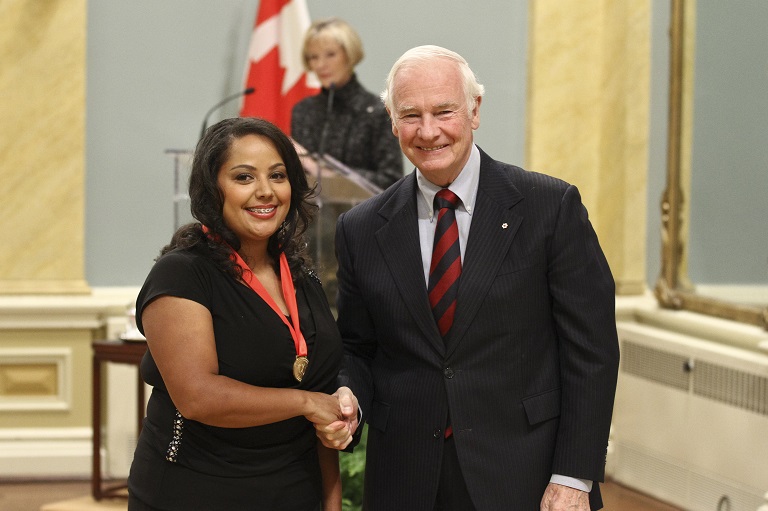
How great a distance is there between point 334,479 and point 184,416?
435 mm

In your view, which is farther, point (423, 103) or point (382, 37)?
point (382, 37)

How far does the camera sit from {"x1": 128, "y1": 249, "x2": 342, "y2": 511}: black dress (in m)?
2.39

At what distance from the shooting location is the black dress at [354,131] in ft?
17.9

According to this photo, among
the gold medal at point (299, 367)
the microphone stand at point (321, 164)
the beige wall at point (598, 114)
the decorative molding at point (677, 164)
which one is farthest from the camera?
the beige wall at point (598, 114)

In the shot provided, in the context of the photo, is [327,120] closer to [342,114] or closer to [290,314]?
[342,114]

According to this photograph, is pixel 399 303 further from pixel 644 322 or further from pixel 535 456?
pixel 644 322

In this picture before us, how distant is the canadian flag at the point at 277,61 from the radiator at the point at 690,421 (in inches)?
87.1

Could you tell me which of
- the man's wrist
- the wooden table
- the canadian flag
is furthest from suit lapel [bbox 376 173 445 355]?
the canadian flag

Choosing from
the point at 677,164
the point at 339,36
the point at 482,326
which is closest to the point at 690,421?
the point at 677,164

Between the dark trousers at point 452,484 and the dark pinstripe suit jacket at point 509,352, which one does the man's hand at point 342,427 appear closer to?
the dark pinstripe suit jacket at point 509,352

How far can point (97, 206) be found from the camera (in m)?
6.17

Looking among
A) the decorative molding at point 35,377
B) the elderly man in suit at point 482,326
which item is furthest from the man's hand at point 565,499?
the decorative molding at point 35,377

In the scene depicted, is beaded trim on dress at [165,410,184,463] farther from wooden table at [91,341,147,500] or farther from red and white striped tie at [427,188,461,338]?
wooden table at [91,341,147,500]

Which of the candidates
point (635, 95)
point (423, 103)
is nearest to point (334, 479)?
point (423, 103)
